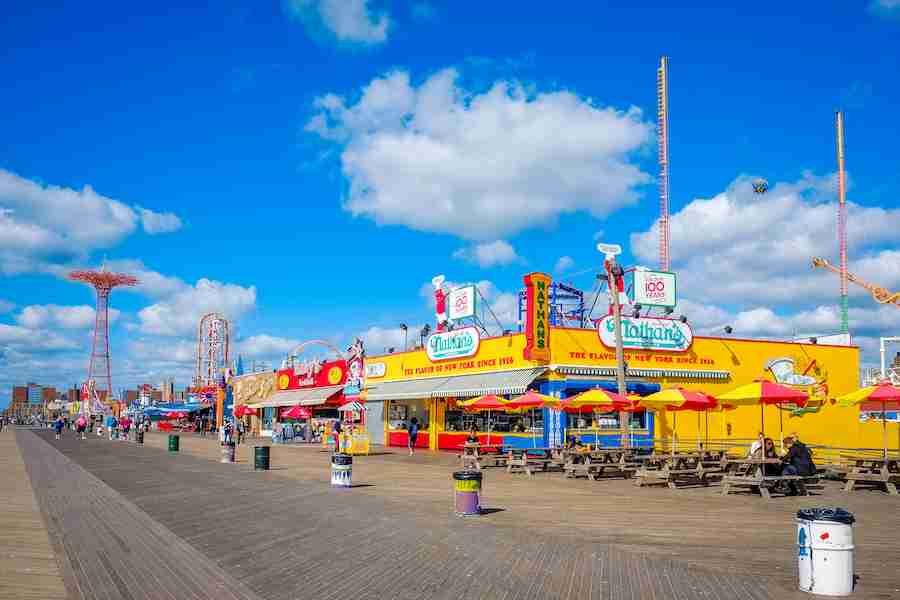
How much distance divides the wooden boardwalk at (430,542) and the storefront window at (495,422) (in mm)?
11032

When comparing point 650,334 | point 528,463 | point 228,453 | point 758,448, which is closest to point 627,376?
point 650,334

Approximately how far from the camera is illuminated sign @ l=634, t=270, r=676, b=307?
32.2 meters

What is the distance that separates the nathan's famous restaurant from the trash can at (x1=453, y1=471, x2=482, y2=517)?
15152 mm

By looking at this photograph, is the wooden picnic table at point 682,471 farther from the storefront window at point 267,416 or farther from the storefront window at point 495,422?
the storefront window at point 267,416

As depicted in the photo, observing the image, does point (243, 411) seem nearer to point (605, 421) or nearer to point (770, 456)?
point (605, 421)

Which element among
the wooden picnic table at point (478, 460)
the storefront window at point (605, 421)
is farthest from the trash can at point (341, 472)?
the storefront window at point (605, 421)

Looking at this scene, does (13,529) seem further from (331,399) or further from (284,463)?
(331,399)

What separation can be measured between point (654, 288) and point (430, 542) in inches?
903

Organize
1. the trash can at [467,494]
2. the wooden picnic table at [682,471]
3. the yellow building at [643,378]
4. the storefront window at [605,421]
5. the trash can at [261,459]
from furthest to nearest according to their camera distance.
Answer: the storefront window at [605,421]
the yellow building at [643,378]
the trash can at [261,459]
the wooden picnic table at [682,471]
the trash can at [467,494]

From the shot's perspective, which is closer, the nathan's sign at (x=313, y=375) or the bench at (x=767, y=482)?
the bench at (x=767, y=482)

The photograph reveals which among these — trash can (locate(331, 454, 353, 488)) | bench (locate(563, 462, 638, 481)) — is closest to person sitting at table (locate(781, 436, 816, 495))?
bench (locate(563, 462, 638, 481))

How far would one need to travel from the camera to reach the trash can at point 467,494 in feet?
46.4

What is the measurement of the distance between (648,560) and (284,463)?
21.7m

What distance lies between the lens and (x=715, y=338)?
33438mm
